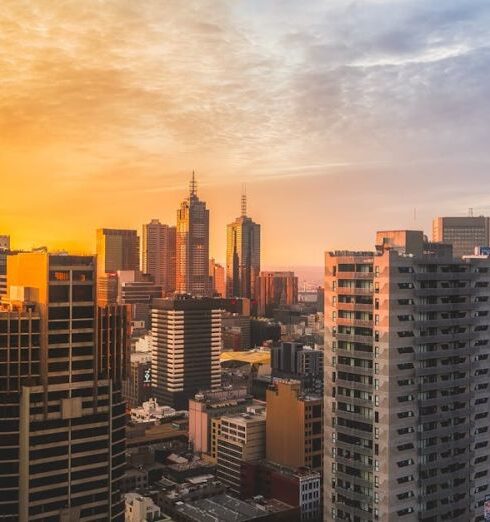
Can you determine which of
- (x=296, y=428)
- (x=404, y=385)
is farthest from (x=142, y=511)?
(x=404, y=385)

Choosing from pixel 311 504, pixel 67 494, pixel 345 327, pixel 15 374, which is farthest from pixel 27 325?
pixel 311 504

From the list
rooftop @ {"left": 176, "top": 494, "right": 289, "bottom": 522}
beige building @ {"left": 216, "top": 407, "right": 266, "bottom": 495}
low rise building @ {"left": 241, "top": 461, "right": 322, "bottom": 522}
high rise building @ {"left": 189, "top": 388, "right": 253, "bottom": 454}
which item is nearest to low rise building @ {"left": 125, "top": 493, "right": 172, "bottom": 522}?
rooftop @ {"left": 176, "top": 494, "right": 289, "bottom": 522}

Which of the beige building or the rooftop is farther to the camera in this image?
the beige building

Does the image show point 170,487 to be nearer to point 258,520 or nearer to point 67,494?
point 258,520

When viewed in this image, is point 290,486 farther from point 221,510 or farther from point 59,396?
point 59,396

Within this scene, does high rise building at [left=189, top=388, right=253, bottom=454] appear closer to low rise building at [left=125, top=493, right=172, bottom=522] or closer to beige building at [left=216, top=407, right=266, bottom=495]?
beige building at [left=216, top=407, right=266, bottom=495]

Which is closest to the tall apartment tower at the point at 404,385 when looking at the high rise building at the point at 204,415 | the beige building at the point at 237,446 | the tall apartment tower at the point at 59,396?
the tall apartment tower at the point at 59,396
